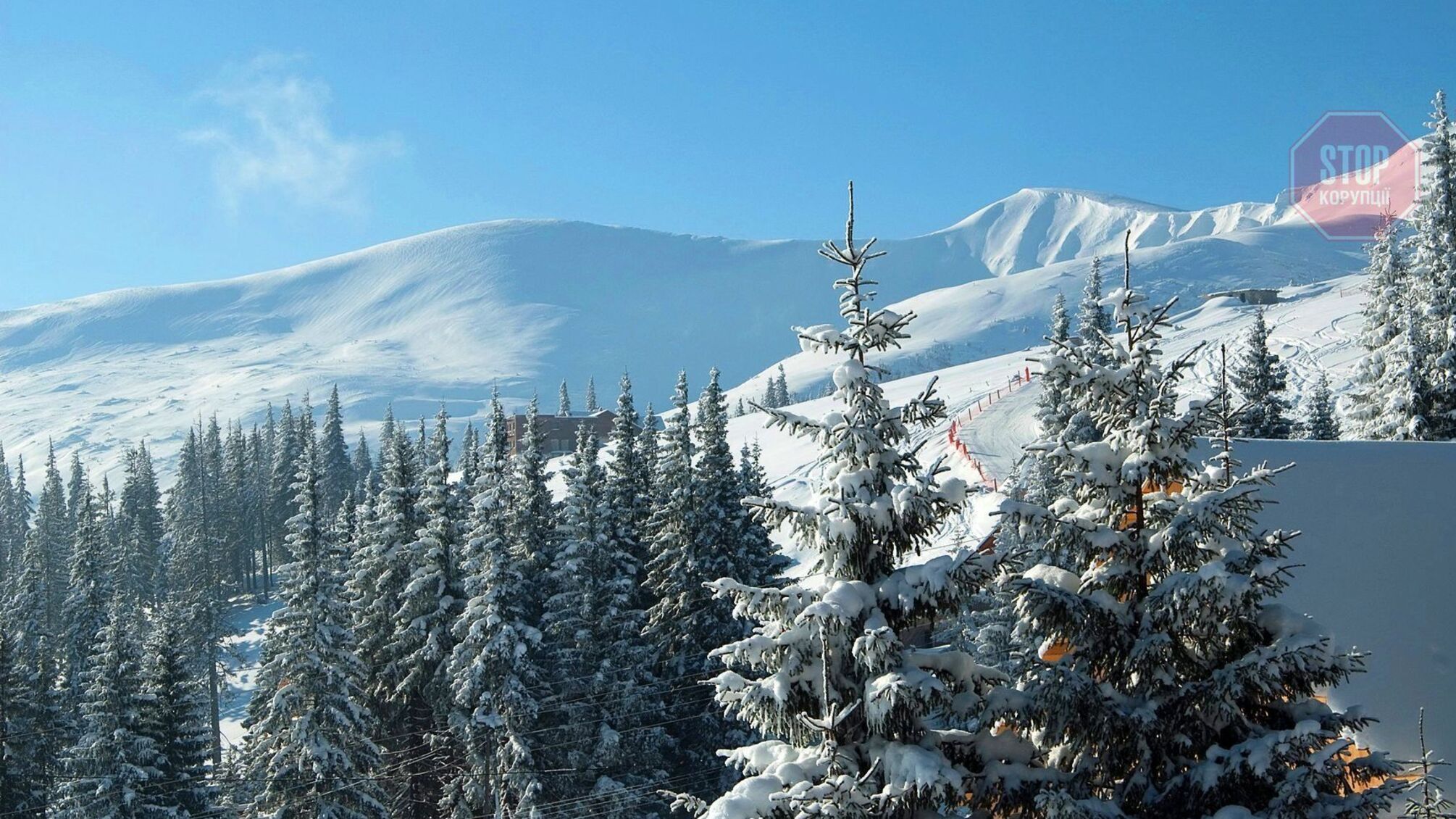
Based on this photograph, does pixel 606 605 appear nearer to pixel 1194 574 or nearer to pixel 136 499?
pixel 1194 574

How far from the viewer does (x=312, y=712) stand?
29.1 metres

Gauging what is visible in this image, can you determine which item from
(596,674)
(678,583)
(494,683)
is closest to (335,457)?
(678,583)

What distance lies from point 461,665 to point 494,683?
1.22 m

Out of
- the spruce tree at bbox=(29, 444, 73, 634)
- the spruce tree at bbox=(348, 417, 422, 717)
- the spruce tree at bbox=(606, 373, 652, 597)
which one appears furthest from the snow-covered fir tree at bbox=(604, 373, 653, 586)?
the spruce tree at bbox=(29, 444, 73, 634)

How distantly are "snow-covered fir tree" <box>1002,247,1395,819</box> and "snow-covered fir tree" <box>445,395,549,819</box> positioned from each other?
70.6 ft

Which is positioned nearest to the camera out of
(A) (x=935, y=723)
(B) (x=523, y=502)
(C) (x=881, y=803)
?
(C) (x=881, y=803)

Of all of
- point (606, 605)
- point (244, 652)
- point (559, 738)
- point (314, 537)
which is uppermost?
point (314, 537)

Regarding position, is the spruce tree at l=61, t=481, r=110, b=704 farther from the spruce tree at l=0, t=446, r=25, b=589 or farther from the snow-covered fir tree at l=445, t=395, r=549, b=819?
the spruce tree at l=0, t=446, r=25, b=589

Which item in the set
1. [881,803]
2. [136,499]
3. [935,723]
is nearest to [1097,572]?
[935,723]

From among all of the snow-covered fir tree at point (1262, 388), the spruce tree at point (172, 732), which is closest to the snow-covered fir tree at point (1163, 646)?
the spruce tree at point (172, 732)

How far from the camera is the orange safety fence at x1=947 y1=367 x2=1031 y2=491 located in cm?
4534

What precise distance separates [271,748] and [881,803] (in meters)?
26.0

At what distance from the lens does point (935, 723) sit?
11.2m

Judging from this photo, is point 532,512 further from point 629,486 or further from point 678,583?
point 678,583
